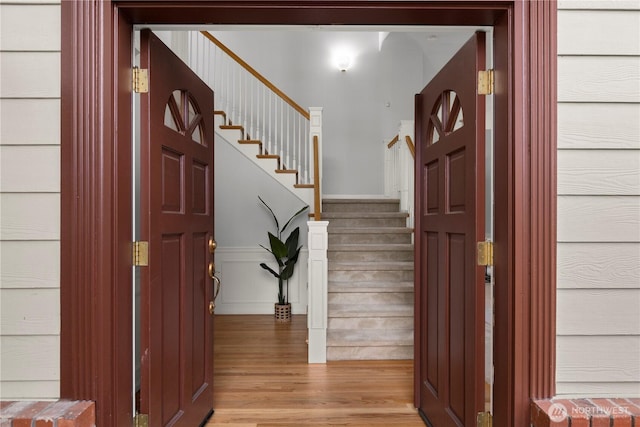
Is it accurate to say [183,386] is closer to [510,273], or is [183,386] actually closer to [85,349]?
[85,349]

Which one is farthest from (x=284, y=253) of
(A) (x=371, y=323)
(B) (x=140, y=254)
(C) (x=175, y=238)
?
(B) (x=140, y=254)

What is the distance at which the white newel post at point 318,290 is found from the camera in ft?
9.96

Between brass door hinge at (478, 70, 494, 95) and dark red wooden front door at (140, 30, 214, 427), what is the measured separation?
49.2 inches

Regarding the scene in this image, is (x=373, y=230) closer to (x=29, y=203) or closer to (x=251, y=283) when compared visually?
(x=251, y=283)

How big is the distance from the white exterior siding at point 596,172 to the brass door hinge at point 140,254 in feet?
4.77

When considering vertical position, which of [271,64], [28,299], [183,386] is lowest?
[183,386]

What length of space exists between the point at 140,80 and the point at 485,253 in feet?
4.73

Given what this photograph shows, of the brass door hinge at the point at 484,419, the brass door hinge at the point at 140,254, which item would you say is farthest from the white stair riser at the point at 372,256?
the brass door hinge at the point at 140,254

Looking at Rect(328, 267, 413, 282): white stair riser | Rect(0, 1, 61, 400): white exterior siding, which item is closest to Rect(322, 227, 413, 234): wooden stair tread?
Rect(328, 267, 413, 282): white stair riser

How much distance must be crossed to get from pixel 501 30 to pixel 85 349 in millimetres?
1759

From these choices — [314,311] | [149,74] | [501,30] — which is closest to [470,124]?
[501,30]

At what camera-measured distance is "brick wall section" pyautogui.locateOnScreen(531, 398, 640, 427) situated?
1.18 m

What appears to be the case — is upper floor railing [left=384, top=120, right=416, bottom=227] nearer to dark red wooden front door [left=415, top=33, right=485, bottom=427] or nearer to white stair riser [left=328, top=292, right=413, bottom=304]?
white stair riser [left=328, top=292, right=413, bottom=304]

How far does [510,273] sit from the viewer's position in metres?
1.30
